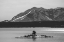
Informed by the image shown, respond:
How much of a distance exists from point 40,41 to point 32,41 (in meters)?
1.83

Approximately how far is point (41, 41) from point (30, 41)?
7.96ft

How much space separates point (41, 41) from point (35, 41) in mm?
1311

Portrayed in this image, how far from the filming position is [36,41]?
1971 inches

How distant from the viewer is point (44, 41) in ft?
165

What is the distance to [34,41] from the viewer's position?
5012cm

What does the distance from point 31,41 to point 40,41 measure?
203 cm

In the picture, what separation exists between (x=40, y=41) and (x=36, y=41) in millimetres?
967

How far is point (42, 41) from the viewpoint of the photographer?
165 feet

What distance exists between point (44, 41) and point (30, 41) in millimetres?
3086

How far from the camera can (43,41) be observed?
50.4m

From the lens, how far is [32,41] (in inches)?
1965

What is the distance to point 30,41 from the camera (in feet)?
164

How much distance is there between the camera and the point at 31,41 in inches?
1965

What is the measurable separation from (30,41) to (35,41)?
1122 mm
